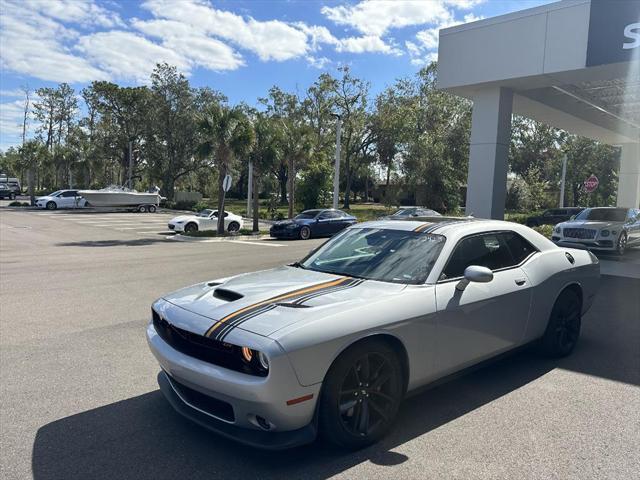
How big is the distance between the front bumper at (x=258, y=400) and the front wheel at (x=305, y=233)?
18.7m

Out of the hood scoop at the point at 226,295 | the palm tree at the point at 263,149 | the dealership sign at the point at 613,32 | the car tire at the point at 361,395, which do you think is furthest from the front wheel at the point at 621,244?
the palm tree at the point at 263,149

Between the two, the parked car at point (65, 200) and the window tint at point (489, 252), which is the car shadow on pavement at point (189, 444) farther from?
the parked car at point (65, 200)

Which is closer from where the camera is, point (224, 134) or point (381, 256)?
point (381, 256)

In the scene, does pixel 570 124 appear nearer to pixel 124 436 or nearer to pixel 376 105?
pixel 124 436

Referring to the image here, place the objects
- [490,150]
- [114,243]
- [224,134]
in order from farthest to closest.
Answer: [224,134] < [114,243] < [490,150]

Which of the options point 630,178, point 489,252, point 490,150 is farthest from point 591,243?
point 630,178

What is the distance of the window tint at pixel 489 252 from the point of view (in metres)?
4.24

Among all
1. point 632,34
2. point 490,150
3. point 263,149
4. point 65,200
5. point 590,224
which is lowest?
point 65,200

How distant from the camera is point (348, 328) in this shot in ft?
10.6

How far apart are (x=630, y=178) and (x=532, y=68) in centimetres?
1719

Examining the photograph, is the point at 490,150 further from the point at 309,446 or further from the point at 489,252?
the point at 309,446

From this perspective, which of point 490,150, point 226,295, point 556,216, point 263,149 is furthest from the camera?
point 556,216

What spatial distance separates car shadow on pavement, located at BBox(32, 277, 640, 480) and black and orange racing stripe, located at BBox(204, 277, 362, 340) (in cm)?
83

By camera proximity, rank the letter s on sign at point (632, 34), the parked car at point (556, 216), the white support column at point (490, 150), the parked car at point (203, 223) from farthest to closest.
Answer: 1. the parked car at point (556, 216)
2. the parked car at point (203, 223)
3. the white support column at point (490, 150)
4. the letter s on sign at point (632, 34)
